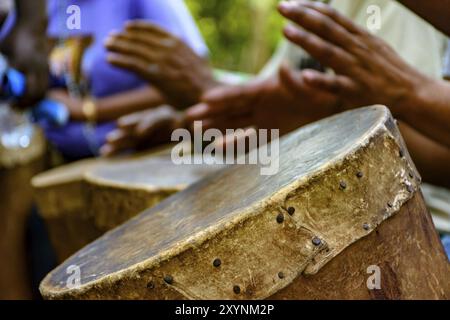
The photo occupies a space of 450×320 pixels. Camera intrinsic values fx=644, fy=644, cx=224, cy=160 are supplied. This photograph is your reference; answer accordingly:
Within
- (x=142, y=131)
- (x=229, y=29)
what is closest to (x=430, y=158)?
(x=142, y=131)

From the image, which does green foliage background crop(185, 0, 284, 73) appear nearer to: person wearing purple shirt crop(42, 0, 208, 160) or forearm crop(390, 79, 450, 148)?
person wearing purple shirt crop(42, 0, 208, 160)

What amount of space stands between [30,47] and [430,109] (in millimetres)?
1417

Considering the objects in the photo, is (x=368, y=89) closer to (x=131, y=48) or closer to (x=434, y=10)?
(x=434, y=10)

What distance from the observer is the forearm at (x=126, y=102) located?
9.72ft

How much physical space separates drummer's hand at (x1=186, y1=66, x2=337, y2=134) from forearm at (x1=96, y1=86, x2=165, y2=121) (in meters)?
0.96

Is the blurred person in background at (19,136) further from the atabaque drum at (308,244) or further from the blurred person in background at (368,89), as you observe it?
the atabaque drum at (308,244)

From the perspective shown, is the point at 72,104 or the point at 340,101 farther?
the point at 72,104

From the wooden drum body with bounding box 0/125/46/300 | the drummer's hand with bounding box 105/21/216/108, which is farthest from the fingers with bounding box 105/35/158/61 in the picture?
the wooden drum body with bounding box 0/125/46/300

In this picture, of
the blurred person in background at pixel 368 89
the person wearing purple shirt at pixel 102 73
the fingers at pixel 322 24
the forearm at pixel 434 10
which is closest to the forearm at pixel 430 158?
the blurred person in background at pixel 368 89

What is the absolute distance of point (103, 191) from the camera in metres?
1.65

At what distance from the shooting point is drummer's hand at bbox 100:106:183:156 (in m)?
2.39

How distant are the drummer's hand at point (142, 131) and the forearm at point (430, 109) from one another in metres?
1.23
